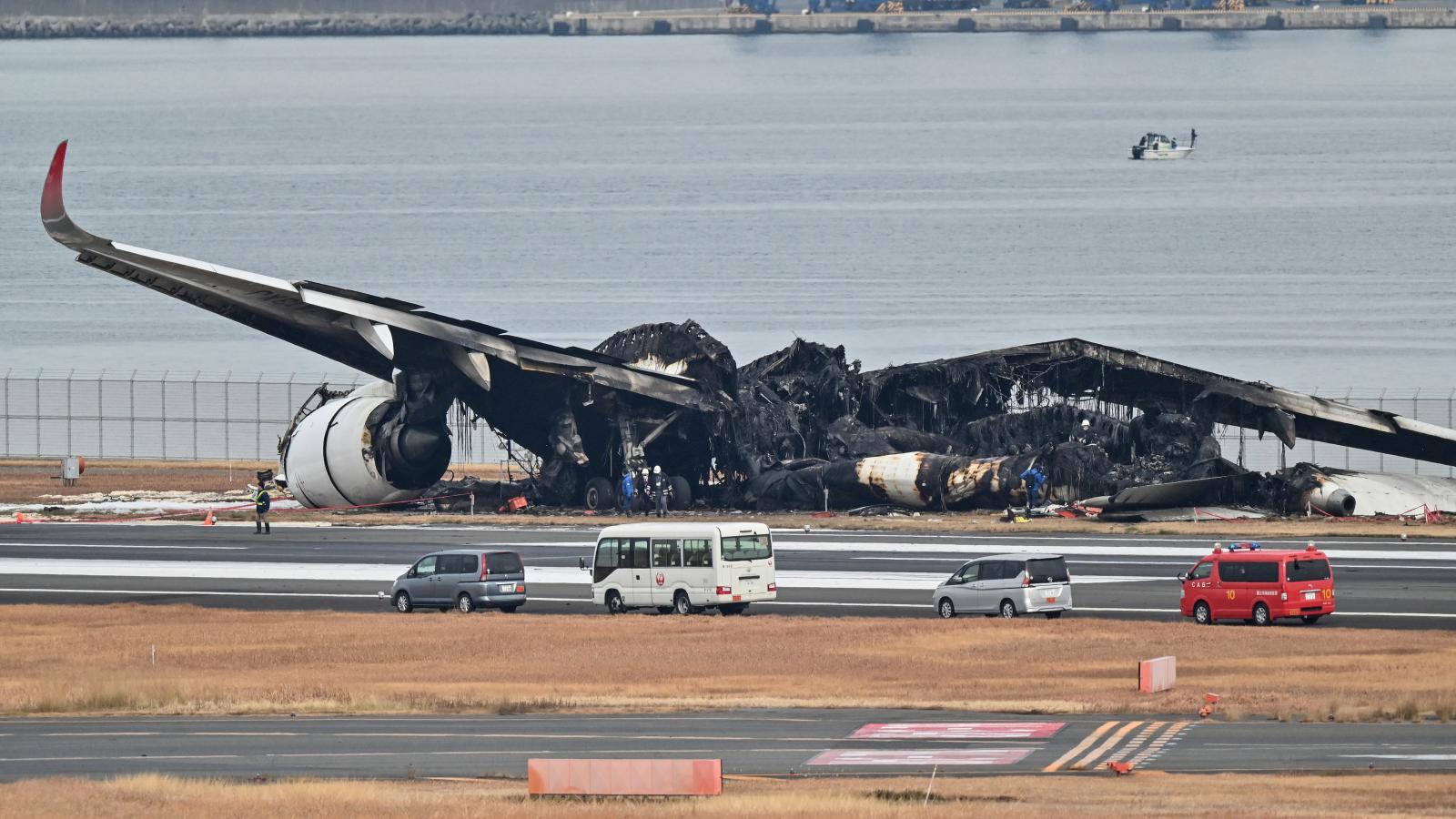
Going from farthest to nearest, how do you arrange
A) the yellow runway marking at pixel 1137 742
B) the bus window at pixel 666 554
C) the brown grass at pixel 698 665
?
the bus window at pixel 666 554, the brown grass at pixel 698 665, the yellow runway marking at pixel 1137 742

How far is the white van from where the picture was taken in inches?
2048

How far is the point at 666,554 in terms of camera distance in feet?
173

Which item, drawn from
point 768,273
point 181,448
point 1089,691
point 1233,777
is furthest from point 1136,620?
point 768,273

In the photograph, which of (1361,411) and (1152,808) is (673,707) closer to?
(1152,808)

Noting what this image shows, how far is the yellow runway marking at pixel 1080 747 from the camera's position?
3097cm

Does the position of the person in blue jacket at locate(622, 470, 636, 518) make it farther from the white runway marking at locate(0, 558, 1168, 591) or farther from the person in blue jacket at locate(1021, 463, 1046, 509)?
the person in blue jacket at locate(1021, 463, 1046, 509)

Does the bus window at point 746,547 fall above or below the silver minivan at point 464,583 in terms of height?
above

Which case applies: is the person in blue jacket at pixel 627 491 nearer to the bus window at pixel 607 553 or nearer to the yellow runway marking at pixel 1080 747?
the bus window at pixel 607 553

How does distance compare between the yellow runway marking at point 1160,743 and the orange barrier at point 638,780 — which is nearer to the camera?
the orange barrier at point 638,780

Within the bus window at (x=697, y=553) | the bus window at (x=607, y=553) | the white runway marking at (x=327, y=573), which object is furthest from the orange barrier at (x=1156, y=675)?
the white runway marking at (x=327, y=573)

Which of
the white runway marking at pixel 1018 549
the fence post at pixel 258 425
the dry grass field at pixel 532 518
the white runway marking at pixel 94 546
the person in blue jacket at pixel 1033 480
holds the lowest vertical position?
the white runway marking at pixel 94 546

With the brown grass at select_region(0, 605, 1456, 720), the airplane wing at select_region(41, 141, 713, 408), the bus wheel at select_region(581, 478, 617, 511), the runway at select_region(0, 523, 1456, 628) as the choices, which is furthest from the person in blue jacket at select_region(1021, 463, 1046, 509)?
the brown grass at select_region(0, 605, 1456, 720)

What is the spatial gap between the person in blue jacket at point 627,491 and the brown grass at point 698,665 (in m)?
21.7

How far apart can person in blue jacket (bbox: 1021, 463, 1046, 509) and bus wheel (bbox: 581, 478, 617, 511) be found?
646 inches
